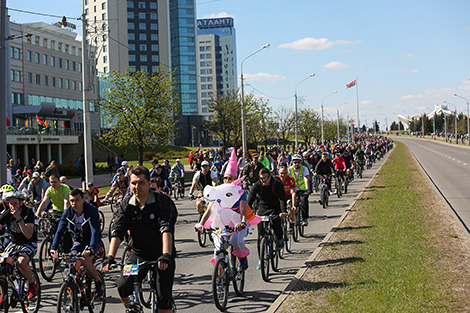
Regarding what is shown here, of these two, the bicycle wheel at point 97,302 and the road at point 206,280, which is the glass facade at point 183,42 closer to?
the road at point 206,280

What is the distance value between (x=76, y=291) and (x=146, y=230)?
170cm

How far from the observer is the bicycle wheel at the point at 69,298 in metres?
5.95

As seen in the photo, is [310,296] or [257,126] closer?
[310,296]

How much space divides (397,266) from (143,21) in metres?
112

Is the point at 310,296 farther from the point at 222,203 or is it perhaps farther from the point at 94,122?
the point at 94,122

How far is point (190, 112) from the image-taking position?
13075cm

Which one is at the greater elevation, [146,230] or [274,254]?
[146,230]

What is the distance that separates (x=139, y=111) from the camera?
31.0 metres

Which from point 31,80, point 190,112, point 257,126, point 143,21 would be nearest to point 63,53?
point 31,80

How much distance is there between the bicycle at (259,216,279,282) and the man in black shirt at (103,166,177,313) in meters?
3.21

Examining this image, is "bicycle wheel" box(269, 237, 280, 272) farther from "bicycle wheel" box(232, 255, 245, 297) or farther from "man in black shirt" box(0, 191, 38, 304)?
"man in black shirt" box(0, 191, 38, 304)

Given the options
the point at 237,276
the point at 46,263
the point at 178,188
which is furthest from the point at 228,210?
the point at 178,188

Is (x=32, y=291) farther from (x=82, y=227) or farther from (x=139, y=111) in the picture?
(x=139, y=111)

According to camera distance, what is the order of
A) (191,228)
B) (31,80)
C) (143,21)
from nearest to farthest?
(191,228) → (31,80) → (143,21)
